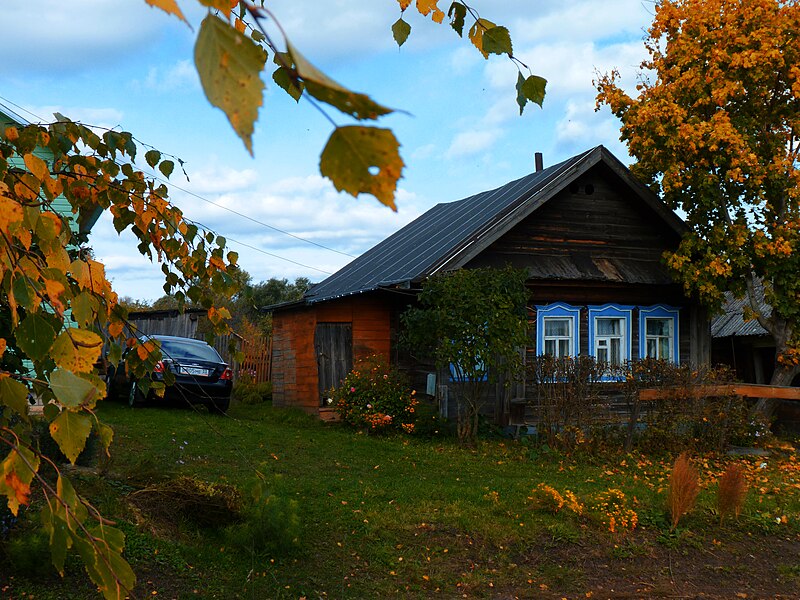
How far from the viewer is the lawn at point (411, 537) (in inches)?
227

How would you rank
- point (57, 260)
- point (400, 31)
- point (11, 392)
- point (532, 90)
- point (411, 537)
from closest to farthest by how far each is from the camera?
→ point (11, 392) < point (57, 260) < point (532, 90) < point (400, 31) < point (411, 537)

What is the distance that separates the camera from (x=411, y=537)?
23.1 feet

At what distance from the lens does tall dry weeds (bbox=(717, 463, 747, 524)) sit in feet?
26.0

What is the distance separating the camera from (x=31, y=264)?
197cm

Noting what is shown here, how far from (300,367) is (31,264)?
14694mm

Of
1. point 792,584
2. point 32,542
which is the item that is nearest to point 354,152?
point 32,542

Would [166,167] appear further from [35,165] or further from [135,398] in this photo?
[135,398]

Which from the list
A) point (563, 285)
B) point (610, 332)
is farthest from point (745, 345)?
point (563, 285)

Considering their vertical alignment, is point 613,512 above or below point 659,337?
below

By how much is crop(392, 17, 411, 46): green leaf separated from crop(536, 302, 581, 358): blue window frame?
40.9 ft

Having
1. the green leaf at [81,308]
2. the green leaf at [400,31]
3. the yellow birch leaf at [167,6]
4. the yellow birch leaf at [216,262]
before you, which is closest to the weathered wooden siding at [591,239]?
the yellow birch leaf at [216,262]

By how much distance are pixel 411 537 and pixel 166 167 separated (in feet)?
14.1

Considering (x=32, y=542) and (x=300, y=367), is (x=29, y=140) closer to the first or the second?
(x=32, y=542)

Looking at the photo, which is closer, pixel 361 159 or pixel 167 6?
pixel 361 159
